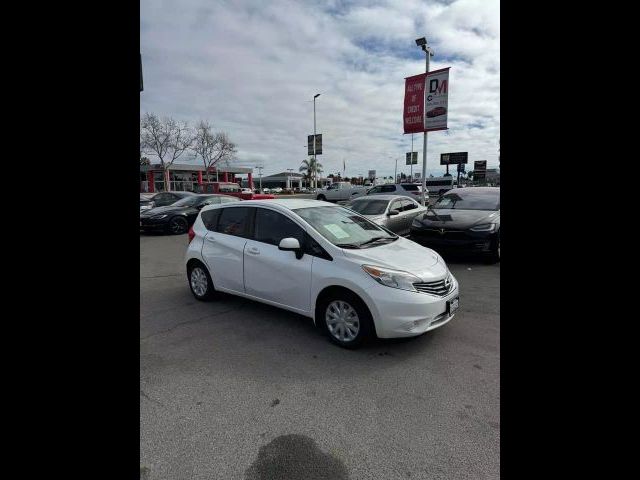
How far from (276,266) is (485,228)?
4.99 metres

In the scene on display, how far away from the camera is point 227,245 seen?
497 cm

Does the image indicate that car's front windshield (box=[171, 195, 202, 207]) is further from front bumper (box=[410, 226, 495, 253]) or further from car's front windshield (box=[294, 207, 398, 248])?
car's front windshield (box=[294, 207, 398, 248])

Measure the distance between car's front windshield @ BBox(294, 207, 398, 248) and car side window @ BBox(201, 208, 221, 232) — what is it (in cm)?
140

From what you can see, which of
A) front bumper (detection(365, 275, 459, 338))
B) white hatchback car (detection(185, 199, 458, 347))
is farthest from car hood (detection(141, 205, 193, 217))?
front bumper (detection(365, 275, 459, 338))

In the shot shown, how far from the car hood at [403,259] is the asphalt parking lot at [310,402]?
2.52 ft

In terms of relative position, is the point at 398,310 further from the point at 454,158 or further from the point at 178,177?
the point at 178,177

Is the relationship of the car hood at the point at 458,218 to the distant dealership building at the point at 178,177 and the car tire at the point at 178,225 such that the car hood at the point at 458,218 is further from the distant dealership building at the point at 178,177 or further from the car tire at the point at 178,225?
the distant dealership building at the point at 178,177

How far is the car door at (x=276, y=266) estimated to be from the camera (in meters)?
4.12

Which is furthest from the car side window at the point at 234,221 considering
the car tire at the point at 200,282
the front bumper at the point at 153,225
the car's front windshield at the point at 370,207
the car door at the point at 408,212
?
the front bumper at the point at 153,225

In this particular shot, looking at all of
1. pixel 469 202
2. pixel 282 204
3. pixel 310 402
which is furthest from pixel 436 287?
pixel 469 202
